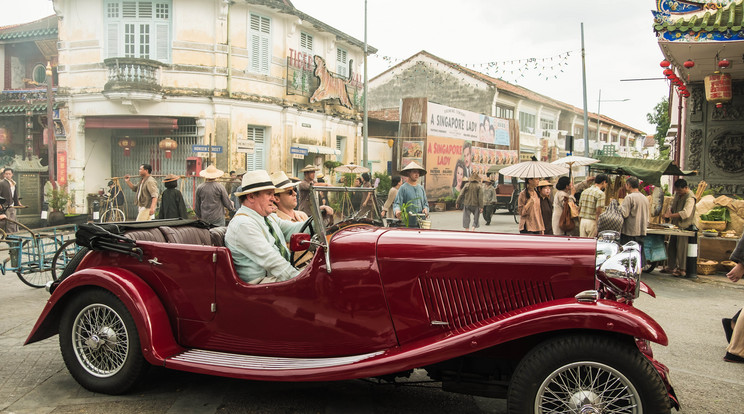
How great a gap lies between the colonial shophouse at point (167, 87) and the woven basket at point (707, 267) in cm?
1319

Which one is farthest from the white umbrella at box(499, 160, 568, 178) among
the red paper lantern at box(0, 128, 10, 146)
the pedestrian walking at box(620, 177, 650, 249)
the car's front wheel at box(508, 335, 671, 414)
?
the red paper lantern at box(0, 128, 10, 146)

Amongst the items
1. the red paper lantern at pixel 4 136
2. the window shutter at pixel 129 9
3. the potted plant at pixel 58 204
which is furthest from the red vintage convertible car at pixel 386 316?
the red paper lantern at pixel 4 136

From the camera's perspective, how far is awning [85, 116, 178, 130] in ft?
59.9

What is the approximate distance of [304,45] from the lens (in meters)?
22.0

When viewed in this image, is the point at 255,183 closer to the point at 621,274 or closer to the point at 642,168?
the point at 621,274

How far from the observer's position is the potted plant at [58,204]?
16.7 m

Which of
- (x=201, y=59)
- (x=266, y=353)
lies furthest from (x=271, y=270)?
(x=201, y=59)

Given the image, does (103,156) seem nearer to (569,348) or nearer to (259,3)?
(259,3)

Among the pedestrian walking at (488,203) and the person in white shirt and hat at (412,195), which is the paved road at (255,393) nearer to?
the person in white shirt and hat at (412,195)

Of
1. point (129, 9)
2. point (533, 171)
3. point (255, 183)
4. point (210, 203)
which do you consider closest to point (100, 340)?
point (255, 183)

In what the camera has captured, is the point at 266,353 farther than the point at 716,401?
No

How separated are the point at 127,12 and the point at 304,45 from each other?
6551 millimetres

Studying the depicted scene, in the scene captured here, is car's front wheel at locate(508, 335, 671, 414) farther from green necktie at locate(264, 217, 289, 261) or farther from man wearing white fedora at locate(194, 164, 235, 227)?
man wearing white fedora at locate(194, 164, 235, 227)

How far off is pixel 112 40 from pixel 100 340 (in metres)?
17.0
